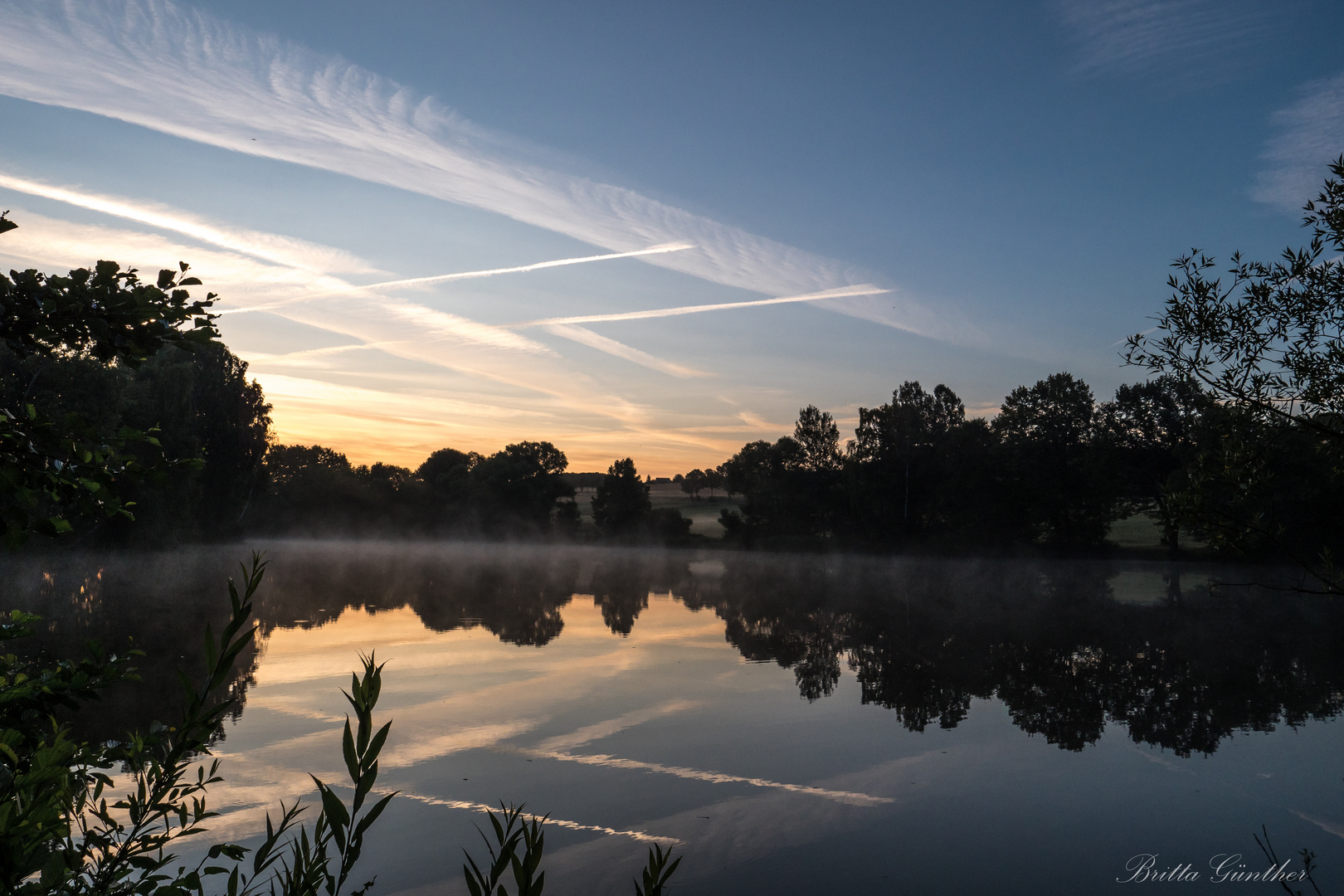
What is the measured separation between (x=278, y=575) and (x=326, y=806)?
151 ft

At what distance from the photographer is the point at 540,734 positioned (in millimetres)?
12836

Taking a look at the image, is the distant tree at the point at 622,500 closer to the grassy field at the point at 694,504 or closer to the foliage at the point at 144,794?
the grassy field at the point at 694,504

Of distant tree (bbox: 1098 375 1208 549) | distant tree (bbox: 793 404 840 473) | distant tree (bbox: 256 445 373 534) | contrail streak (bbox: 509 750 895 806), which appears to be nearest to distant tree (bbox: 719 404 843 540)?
distant tree (bbox: 793 404 840 473)

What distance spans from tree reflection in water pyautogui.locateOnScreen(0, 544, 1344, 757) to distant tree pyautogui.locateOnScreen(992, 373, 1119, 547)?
23.7 ft

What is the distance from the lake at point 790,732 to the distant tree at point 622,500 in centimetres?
5034

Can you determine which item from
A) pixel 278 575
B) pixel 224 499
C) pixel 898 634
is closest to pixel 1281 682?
pixel 898 634

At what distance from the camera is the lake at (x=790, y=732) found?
28.5 ft

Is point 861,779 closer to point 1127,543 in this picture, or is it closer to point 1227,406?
point 1227,406

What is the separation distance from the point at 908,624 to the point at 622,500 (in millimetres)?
56688

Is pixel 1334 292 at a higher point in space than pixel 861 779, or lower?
higher

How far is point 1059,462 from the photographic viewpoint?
2402 inches

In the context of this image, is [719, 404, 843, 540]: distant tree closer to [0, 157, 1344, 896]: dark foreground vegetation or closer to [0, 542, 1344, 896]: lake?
[0, 157, 1344, 896]: dark foreground vegetation

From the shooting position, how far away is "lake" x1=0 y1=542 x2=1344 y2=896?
28.5ft

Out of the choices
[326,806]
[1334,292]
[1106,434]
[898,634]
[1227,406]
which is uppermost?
[1106,434]
